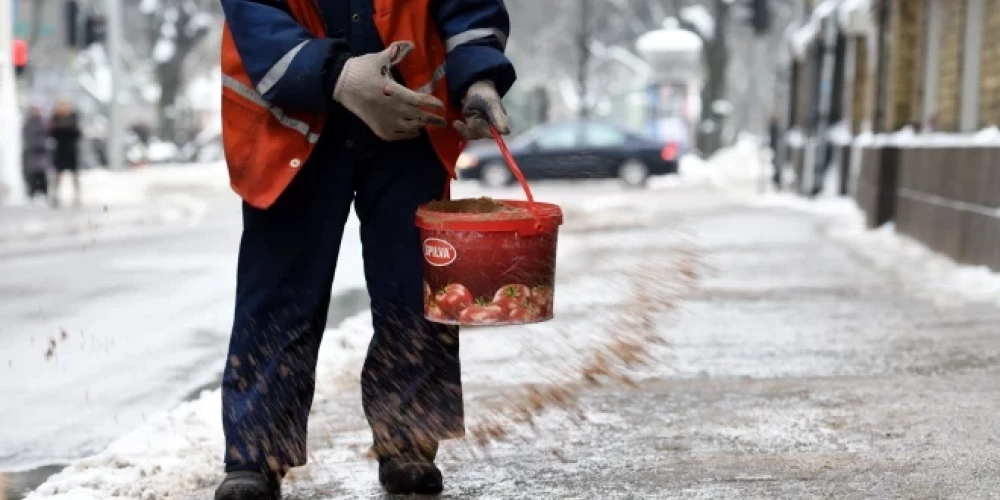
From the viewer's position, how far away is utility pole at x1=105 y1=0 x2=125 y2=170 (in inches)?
1262

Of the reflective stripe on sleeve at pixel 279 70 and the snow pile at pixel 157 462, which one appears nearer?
the reflective stripe on sleeve at pixel 279 70

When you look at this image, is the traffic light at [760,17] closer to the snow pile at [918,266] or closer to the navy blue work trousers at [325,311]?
the snow pile at [918,266]

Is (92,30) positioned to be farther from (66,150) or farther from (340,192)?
Answer: (340,192)

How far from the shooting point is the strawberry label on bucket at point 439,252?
385 centimetres

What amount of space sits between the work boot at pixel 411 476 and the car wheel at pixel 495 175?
96.1 ft

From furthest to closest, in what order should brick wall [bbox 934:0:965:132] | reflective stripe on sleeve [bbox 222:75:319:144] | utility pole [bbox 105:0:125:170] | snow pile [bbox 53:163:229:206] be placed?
utility pole [bbox 105:0:125:170] < snow pile [bbox 53:163:229:206] < brick wall [bbox 934:0:965:132] < reflective stripe on sleeve [bbox 222:75:319:144]

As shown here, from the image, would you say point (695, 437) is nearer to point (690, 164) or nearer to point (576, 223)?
point (576, 223)

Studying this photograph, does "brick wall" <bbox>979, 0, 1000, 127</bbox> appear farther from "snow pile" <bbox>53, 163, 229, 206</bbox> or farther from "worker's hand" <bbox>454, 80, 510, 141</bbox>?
"snow pile" <bbox>53, 163, 229, 206</bbox>

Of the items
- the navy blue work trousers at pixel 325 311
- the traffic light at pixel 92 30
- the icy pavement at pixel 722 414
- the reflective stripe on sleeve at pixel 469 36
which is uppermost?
the traffic light at pixel 92 30

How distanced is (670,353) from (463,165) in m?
27.2

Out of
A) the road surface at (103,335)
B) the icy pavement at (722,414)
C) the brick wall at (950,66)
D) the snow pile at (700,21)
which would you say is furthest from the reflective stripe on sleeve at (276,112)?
the snow pile at (700,21)

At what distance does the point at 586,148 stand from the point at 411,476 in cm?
2915

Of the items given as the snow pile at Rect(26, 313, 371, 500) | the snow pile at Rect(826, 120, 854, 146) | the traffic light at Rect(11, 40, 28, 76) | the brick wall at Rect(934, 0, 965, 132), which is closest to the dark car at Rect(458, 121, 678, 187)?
the snow pile at Rect(826, 120, 854, 146)

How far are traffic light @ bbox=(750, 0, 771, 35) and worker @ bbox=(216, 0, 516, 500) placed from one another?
22985mm
